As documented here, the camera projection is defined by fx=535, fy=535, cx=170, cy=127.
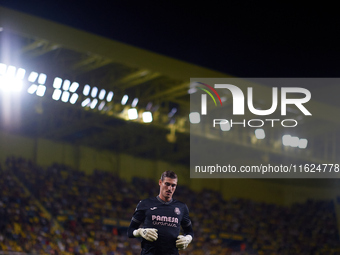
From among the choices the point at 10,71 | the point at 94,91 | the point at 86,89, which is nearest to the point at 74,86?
the point at 86,89

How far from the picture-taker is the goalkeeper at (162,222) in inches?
265

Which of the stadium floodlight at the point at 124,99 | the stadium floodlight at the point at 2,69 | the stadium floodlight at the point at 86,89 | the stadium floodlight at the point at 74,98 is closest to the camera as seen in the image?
the stadium floodlight at the point at 2,69

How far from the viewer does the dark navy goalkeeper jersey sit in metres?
6.75

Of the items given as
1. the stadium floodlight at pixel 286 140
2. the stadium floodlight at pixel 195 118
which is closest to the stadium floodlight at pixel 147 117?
the stadium floodlight at pixel 195 118

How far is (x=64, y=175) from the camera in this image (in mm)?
27797

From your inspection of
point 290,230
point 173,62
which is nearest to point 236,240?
Answer: point 290,230

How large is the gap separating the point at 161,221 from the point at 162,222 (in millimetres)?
18

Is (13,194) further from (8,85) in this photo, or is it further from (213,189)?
(213,189)

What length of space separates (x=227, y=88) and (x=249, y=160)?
11511 millimetres

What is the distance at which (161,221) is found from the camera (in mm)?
6809

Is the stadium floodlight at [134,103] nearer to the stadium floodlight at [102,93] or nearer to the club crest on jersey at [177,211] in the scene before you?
the stadium floodlight at [102,93]

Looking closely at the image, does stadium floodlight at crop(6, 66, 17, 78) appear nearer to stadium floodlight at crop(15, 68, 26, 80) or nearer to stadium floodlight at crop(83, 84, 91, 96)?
stadium floodlight at crop(15, 68, 26, 80)

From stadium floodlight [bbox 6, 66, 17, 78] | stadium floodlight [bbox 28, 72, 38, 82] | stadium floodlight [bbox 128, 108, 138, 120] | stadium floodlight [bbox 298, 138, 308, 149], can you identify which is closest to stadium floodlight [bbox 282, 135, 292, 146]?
stadium floodlight [bbox 298, 138, 308, 149]

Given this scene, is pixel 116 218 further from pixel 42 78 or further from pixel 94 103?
pixel 42 78
